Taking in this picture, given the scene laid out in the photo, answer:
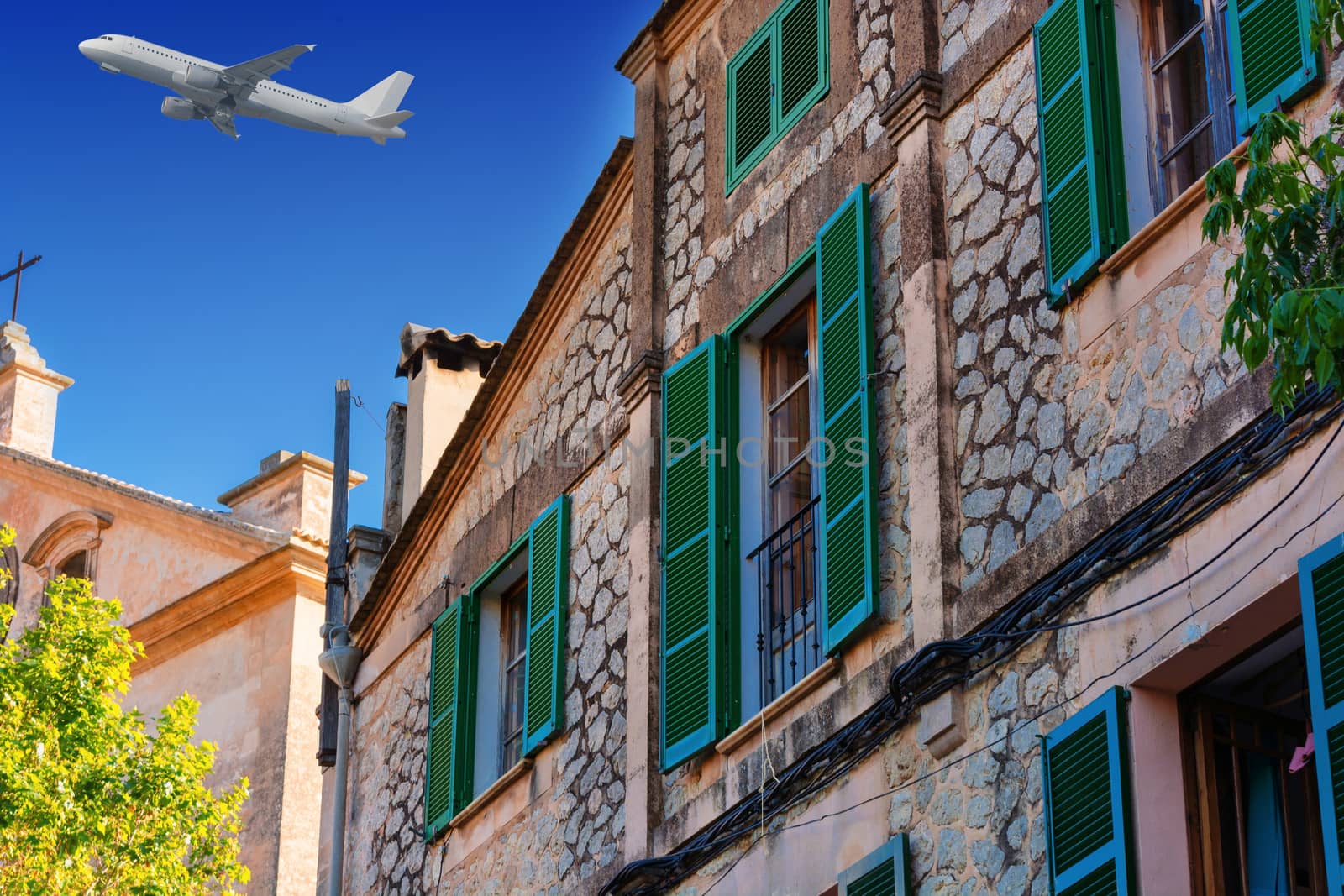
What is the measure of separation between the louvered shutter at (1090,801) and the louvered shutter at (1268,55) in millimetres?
2204

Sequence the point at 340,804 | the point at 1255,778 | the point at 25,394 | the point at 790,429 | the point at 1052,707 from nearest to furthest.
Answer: the point at 1255,778
the point at 1052,707
the point at 790,429
the point at 340,804
the point at 25,394

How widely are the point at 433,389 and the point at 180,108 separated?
2636 cm

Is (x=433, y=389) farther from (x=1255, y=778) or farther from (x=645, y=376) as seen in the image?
(x=1255, y=778)

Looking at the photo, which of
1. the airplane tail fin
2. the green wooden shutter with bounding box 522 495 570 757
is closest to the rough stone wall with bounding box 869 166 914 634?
the green wooden shutter with bounding box 522 495 570 757

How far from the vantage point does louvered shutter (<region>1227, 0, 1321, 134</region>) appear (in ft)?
26.1

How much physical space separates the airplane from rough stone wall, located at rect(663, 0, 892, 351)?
2956cm

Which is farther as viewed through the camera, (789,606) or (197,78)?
(197,78)

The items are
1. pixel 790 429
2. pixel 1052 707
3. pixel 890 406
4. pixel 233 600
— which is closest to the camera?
pixel 1052 707

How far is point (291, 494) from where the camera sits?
2436 centimetres

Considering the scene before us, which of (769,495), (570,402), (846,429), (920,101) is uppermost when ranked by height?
(570,402)

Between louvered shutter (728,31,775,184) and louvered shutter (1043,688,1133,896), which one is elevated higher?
louvered shutter (728,31,775,184)

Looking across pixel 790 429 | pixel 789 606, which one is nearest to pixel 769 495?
pixel 790 429

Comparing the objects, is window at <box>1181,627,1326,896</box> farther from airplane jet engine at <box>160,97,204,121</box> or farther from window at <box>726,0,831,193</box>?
airplane jet engine at <box>160,97,204,121</box>

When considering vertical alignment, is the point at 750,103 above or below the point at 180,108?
below
